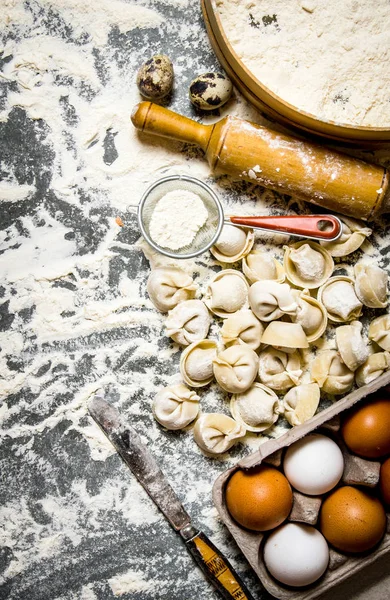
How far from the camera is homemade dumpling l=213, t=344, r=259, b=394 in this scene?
1.35 meters

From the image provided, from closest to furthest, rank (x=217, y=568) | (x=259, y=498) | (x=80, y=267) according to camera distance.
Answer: (x=259, y=498) < (x=217, y=568) < (x=80, y=267)

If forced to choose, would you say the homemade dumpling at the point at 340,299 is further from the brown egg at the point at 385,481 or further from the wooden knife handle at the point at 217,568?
the wooden knife handle at the point at 217,568

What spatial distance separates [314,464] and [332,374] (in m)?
0.24

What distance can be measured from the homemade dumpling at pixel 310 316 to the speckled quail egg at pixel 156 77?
58 cm

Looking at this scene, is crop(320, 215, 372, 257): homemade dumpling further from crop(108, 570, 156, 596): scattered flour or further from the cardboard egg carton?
crop(108, 570, 156, 596): scattered flour

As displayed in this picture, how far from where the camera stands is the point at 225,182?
1.48m

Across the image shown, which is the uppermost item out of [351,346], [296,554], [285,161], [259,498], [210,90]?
[210,90]

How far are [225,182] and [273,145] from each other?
6.6 inches

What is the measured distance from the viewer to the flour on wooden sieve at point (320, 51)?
1.37 metres

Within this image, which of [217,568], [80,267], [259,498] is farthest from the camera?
[80,267]

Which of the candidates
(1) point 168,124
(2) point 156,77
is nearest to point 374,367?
(1) point 168,124

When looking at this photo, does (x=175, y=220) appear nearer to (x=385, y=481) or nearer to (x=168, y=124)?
(x=168, y=124)

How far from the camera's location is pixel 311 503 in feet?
4.17

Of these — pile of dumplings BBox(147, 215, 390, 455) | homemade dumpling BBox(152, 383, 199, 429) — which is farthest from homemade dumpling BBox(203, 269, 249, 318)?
homemade dumpling BBox(152, 383, 199, 429)
